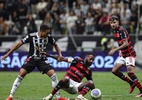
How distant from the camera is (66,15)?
28062 millimetres

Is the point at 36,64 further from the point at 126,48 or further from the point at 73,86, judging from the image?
the point at 126,48

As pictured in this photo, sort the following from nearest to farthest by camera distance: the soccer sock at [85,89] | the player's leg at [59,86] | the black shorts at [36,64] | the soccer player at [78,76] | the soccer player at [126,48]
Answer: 1. the player's leg at [59,86]
2. the soccer sock at [85,89]
3. the soccer player at [78,76]
4. the black shorts at [36,64]
5. the soccer player at [126,48]

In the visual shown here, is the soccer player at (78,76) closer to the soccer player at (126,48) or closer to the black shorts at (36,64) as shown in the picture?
the black shorts at (36,64)

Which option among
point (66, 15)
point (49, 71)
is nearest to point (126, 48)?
point (49, 71)

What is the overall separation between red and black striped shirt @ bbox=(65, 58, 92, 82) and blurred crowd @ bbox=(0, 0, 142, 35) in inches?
548

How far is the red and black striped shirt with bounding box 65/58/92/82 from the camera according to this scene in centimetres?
1299

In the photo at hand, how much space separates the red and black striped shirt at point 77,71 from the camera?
1299 cm

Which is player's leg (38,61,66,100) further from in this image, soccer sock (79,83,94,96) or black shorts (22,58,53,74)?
soccer sock (79,83,94,96)

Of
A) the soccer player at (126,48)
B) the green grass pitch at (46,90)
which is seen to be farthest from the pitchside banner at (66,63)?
the soccer player at (126,48)

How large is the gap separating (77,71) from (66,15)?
1527 cm

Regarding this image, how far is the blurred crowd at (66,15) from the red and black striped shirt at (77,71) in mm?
13927

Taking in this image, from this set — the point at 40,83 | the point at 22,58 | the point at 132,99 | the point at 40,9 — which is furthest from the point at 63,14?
the point at 132,99

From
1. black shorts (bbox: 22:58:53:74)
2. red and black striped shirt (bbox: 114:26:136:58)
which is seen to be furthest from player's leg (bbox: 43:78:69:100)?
red and black striped shirt (bbox: 114:26:136:58)

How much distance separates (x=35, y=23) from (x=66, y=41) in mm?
2298
